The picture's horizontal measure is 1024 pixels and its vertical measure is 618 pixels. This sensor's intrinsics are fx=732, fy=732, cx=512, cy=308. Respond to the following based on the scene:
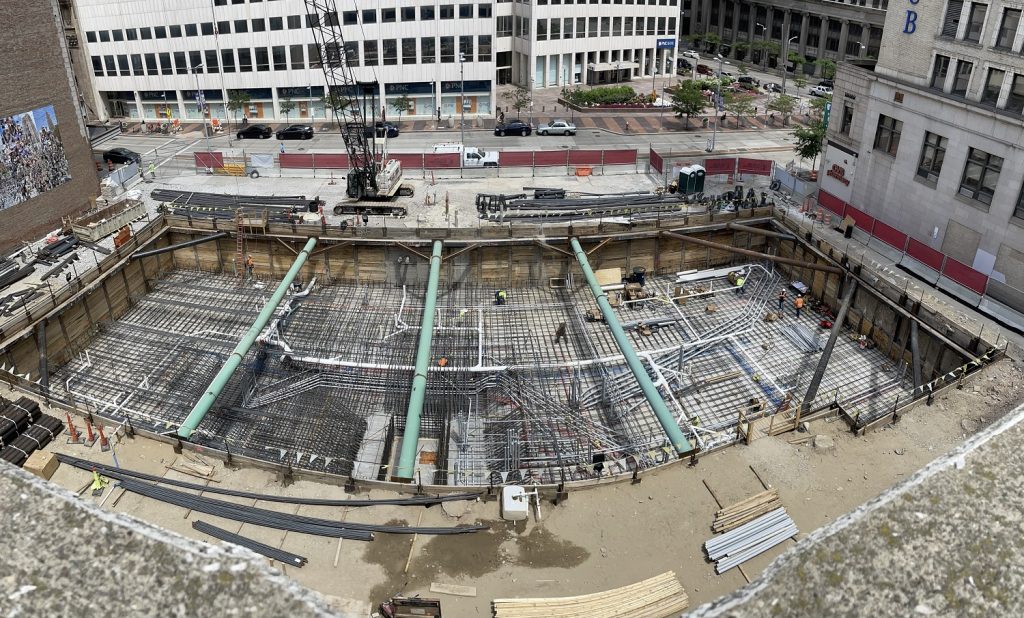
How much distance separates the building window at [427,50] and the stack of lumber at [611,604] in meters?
63.7

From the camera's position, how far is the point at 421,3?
70.6 meters

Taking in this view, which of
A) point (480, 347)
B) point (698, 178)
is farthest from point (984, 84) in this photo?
point (480, 347)

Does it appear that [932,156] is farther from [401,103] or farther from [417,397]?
[401,103]

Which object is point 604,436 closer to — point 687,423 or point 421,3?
point 687,423

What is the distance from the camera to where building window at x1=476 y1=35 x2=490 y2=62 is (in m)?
72.9

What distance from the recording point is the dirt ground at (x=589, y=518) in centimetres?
1950

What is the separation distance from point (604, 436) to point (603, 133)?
147ft

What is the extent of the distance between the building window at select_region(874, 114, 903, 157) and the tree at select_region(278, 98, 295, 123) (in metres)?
53.3

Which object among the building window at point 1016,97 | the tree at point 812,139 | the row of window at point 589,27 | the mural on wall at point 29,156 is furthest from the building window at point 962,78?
the row of window at point 589,27

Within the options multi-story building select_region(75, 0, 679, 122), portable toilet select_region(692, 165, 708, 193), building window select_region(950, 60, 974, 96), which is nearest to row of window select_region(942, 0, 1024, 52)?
building window select_region(950, 60, 974, 96)

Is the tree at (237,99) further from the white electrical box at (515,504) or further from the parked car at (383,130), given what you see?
the white electrical box at (515,504)

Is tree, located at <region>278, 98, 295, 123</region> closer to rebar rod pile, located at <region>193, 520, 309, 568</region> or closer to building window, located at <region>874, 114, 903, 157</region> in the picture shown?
building window, located at <region>874, 114, 903, 157</region>

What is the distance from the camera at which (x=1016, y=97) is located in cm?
3400

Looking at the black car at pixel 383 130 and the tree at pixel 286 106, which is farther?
the tree at pixel 286 106
